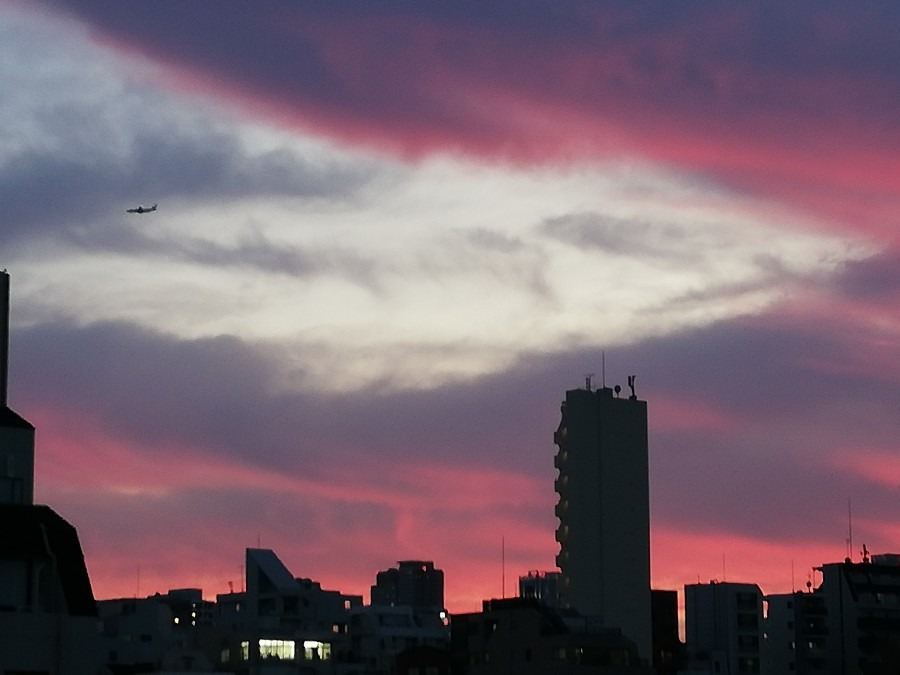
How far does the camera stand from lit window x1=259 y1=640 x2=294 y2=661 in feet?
545

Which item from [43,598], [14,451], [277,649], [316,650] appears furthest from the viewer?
[316,650]

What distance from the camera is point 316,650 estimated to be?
17338 cm

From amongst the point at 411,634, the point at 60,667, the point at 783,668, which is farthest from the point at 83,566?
the point at 783,668

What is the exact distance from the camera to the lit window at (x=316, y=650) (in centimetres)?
17188

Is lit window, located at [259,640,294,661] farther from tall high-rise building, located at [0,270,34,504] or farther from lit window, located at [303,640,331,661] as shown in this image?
tall high-rise building, located at [0,270,34,504]

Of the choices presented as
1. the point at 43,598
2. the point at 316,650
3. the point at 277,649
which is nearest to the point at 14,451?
the point at 43,598

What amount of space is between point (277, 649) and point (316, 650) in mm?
6468

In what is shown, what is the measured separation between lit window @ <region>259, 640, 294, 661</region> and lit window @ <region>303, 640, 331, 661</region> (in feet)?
7.64

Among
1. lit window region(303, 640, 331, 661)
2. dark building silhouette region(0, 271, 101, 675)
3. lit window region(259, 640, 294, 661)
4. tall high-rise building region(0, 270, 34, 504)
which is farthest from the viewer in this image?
lit window region(303, 640, 331, 661)

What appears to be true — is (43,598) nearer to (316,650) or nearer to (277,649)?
(277,649)

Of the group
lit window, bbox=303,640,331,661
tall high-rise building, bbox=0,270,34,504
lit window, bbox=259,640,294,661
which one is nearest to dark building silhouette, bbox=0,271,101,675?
tall high-rise building, bbox=0,270,34,504

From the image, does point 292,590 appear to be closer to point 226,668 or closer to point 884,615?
point 226,668

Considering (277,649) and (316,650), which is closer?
(277,649)

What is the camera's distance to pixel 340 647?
180m
